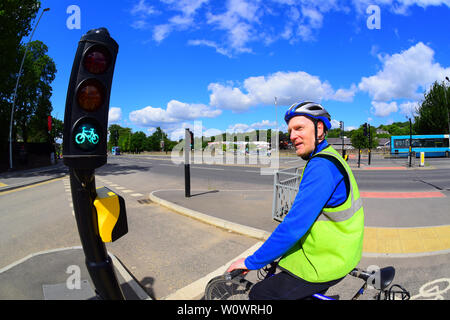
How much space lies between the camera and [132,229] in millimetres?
5660

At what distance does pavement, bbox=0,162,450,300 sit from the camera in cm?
301

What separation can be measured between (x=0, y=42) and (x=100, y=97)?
22529mm

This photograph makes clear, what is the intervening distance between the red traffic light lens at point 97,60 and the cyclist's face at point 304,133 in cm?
121

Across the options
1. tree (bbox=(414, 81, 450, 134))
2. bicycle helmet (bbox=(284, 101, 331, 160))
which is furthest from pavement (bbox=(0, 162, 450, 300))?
tree (bbox=(414, 81, 450, 134))

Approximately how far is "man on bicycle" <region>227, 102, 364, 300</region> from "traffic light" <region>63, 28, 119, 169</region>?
3.84ft

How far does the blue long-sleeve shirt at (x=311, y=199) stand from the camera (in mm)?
1463

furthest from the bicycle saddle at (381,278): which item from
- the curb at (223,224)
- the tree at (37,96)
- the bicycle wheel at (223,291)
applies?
the tree at (37,96)

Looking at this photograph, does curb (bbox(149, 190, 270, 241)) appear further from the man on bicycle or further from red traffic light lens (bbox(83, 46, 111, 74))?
red traffic light lens (bbox(83, 46, 111, 74))

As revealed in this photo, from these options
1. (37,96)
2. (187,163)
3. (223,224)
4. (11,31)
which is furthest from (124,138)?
(223,224)

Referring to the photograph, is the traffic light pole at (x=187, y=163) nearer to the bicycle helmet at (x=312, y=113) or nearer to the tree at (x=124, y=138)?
the bicycle helmet at (x=312, y=113)

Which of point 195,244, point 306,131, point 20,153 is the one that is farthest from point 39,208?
point 20,153

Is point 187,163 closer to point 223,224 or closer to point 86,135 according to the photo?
point 223,224

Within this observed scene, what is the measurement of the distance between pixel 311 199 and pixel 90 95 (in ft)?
4.59

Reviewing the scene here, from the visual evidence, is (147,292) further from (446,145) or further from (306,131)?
(446,145)
